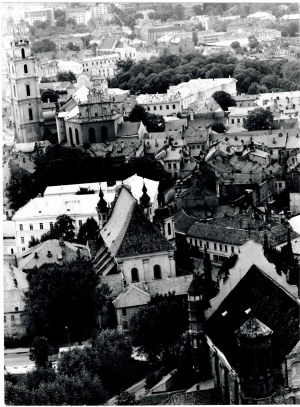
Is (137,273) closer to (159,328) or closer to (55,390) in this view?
(159,328)

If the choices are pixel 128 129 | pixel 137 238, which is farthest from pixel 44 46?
pixel 137 238

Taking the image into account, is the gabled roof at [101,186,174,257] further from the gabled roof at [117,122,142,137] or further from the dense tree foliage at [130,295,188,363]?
the gabled roof at [117,122,142,137]

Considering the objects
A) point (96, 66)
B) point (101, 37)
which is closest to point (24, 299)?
point (96, 66)

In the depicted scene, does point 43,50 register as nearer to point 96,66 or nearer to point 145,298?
point 96,66

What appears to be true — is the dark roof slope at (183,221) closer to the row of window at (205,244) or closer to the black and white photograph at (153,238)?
the black and white photograph at (153,238)

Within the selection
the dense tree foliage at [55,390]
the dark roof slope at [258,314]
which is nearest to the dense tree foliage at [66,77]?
the dense tree foliage at [55,390]

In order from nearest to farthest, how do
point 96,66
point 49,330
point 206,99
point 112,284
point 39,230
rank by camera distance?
point 49,330 → point 112,284 → point 39,230 → point 206,99 → point 96,66
